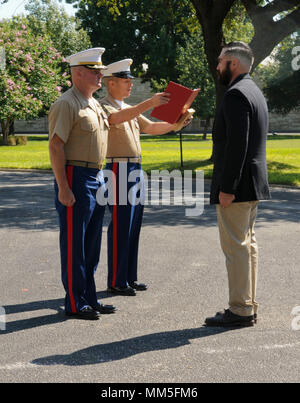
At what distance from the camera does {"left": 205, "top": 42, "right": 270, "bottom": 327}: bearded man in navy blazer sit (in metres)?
4.18

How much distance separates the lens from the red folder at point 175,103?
4.74m

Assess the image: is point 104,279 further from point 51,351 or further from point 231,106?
point 231,106

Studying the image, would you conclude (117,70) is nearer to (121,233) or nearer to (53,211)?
(121,233)

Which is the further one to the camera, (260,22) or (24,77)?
(24,77)

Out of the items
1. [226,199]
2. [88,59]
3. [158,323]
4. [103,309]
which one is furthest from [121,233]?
[88,59]

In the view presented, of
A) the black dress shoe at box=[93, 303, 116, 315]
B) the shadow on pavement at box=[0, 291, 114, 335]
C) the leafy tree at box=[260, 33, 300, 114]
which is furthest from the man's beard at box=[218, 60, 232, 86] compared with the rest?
the leafy tree at box=[260, 33, 300, 114]

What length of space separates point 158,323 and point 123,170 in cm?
141

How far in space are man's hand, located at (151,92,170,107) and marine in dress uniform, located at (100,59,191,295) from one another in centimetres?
51

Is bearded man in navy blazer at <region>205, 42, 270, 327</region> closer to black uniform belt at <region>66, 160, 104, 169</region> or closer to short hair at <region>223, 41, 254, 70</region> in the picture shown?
short hair at <region>223, 41, 254, 70</region>

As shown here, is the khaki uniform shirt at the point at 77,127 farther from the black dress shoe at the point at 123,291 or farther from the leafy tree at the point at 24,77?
the leafy tree at the point at 24,77

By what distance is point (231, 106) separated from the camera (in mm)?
4164

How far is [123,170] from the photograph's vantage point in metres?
5.21
